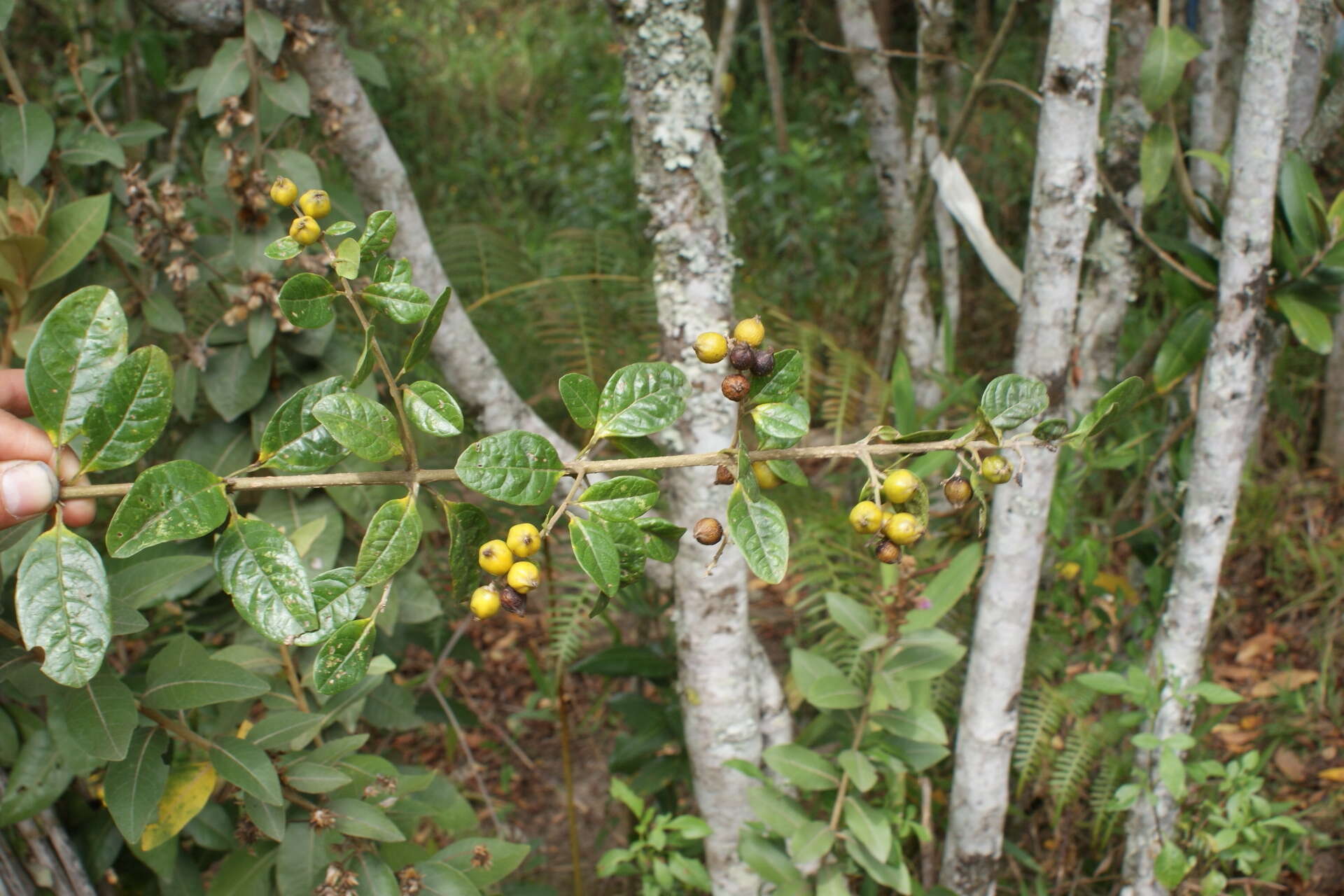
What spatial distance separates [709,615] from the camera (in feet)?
4.67

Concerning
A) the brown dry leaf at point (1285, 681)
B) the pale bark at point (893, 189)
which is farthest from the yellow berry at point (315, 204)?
the brown dry leaf at point (1285, 681)

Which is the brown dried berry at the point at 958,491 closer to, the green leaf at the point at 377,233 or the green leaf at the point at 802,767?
the green leaf at the point at 377,233

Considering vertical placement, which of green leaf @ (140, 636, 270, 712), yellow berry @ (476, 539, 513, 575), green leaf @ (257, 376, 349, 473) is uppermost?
green leaf @ (257, 376, 349, 473)

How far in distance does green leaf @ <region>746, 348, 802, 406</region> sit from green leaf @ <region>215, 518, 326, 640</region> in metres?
0.34

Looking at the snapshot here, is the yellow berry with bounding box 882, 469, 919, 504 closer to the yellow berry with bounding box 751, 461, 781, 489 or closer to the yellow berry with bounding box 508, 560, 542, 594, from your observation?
the yellow berry with bounding box 751, 461, 781, 489

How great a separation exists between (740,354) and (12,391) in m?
0.71

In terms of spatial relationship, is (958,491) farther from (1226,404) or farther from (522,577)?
(1226,404)

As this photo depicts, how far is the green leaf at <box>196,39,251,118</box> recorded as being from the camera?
1.25 meters

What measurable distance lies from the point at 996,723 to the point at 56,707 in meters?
1.30

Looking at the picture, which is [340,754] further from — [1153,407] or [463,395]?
[1153,407]

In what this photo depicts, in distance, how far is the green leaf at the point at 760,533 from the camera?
612 millimetres

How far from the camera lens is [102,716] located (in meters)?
0.85

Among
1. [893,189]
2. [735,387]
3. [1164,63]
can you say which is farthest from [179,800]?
[893,189]

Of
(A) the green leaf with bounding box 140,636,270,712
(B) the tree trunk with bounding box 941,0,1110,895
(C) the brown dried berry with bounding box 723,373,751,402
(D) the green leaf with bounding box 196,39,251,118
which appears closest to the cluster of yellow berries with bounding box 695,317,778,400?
(C) the brown dried berry with bounding box 723,373,751,402
